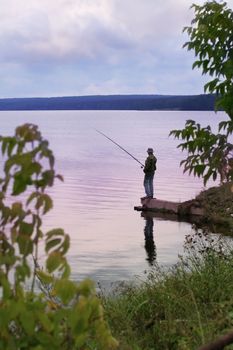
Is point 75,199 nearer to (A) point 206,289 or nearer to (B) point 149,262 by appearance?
(B) point 149,262

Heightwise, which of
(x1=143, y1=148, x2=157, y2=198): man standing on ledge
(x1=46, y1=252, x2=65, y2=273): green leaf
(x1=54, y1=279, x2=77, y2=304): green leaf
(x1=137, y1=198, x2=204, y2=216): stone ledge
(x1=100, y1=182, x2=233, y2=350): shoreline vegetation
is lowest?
(x1=100, y1=182, x2=233, y2=350): shoreline vegetation

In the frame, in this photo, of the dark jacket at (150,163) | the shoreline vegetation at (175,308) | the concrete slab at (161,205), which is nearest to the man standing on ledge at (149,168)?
the dark jacket at (150,163)

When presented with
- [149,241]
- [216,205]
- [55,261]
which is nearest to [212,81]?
[55,261]

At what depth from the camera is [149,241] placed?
25750mm

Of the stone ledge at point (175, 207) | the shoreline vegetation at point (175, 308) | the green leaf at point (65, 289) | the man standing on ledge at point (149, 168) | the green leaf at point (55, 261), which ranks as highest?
the man standing on ledge at point (149, 168)

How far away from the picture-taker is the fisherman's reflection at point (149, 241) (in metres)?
22.1

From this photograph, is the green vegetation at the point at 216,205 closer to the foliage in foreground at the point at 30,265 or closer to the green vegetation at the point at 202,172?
the green vegetation at the point at 202,172

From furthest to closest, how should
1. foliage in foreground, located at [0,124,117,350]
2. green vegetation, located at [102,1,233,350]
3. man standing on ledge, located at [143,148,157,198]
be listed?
1. man standing on ledge, located at [143,148,157,198]
2. green vegetation, located at [102,1,233,350]
3. foliage in foreground, located at [0,124,117,350]

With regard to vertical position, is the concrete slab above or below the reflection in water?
above

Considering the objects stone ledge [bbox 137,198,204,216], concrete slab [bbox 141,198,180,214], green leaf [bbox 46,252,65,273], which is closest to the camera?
green leaf [bbox 46,252,65,273]

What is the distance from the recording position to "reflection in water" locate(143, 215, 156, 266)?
2198cm

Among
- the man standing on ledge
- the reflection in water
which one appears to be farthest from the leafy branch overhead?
the man standing on ledge

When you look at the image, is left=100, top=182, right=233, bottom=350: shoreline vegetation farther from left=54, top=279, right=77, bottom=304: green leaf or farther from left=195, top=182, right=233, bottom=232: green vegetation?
left=195, top=182, right=233, bottom=232: green vegetation

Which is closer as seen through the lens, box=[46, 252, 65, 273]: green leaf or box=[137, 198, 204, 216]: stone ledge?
box=[46, 252, 65, 273]: green leaf
